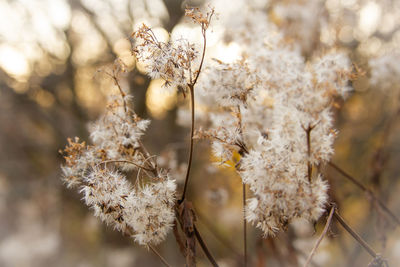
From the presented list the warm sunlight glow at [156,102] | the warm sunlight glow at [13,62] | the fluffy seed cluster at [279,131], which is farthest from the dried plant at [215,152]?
the warm sunlight glow at [13,62]

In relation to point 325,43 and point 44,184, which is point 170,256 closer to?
point 44,184

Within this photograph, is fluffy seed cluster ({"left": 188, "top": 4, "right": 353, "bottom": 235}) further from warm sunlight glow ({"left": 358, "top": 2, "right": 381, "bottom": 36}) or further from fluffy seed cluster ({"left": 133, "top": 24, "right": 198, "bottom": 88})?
warm sunlight glow ({"left": 358, "top": 2, "right": 381, "bottom": 36})

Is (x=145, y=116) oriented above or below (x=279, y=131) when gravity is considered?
above

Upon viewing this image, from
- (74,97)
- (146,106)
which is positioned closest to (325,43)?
(146,106)

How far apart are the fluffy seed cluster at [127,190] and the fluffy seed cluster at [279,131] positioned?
187 mm

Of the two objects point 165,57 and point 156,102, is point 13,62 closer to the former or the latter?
point 156,102

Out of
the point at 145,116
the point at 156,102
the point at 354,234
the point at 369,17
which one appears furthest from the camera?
the point at 156,102

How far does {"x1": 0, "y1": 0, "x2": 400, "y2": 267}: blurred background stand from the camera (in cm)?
203

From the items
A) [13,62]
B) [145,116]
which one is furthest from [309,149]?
[13,62]

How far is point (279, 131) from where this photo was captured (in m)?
0.83

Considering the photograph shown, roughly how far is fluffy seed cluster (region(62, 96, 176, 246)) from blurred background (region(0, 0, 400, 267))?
794 millimetres

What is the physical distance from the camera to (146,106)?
4.25m

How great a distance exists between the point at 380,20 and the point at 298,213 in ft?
8.47

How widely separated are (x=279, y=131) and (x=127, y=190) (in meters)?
0.43
